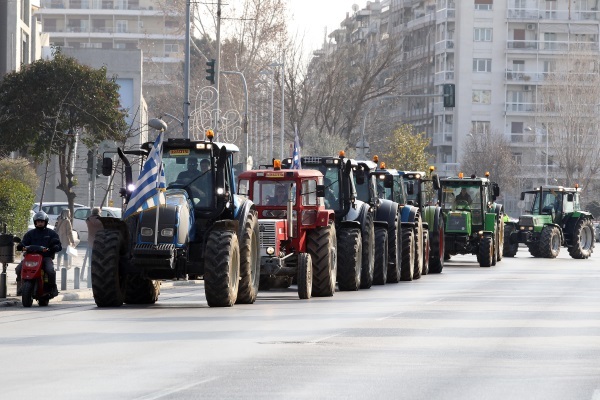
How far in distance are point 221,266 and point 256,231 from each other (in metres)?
2.32

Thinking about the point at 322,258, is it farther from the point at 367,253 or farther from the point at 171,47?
the point at 171,47

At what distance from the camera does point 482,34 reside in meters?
143

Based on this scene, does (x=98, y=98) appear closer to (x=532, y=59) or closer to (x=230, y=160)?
(x=230, y=160)

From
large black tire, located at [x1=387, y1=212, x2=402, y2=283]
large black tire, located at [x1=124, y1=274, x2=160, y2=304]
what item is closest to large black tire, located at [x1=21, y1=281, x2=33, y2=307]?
large black tire, located at [x1=124, y1=274, x2=160, y2=304]

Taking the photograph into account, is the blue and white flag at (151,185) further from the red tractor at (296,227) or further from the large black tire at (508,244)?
the large black tire at (508,244)

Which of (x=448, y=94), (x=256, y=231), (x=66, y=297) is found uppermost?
(x=448, y=94)

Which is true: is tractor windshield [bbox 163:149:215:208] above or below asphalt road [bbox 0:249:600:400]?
above

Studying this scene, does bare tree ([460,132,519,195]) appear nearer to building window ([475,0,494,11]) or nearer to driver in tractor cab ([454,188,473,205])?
building window ([475,0,494,11])

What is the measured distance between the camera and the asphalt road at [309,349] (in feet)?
45.8

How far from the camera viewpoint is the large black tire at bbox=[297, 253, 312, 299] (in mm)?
28938

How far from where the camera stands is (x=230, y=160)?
89.6ft

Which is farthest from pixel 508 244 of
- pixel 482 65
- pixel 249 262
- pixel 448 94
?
pixel 482 65

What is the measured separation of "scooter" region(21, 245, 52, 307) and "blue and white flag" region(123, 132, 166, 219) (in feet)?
5.58

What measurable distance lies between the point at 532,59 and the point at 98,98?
3783 inches
